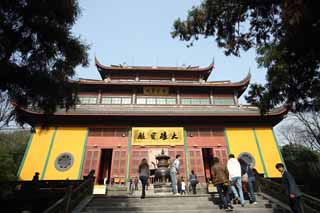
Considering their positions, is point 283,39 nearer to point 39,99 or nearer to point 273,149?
point 39,99

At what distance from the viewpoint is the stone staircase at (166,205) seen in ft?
17.4

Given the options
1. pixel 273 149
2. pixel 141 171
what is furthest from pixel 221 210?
pixel 273 149

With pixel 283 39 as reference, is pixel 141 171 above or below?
below

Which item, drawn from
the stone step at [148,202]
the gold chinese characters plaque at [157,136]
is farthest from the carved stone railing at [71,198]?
the gold chinese characters plaque at [157,136]

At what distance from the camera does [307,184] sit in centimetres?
812

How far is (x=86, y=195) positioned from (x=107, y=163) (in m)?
10.4

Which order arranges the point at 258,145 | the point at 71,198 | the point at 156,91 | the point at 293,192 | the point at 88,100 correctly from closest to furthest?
1. the point at 293,192
2. the point at 71,198
3. the point at 258,145
4. the point at 88,100
5. the point at 156,91

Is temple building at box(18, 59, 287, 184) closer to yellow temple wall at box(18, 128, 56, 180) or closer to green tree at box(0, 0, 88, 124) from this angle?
yellow temple wall at box(18, 128, 56, 180)

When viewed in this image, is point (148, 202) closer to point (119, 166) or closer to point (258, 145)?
point (119, 166)

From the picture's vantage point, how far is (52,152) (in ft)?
38.9

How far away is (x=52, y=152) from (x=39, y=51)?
8.10 m

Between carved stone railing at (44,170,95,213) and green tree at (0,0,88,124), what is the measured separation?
253 centimetres

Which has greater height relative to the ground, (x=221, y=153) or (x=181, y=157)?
(x=221, y=153)

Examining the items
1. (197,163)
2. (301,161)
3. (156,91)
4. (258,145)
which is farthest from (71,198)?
(301,161)
